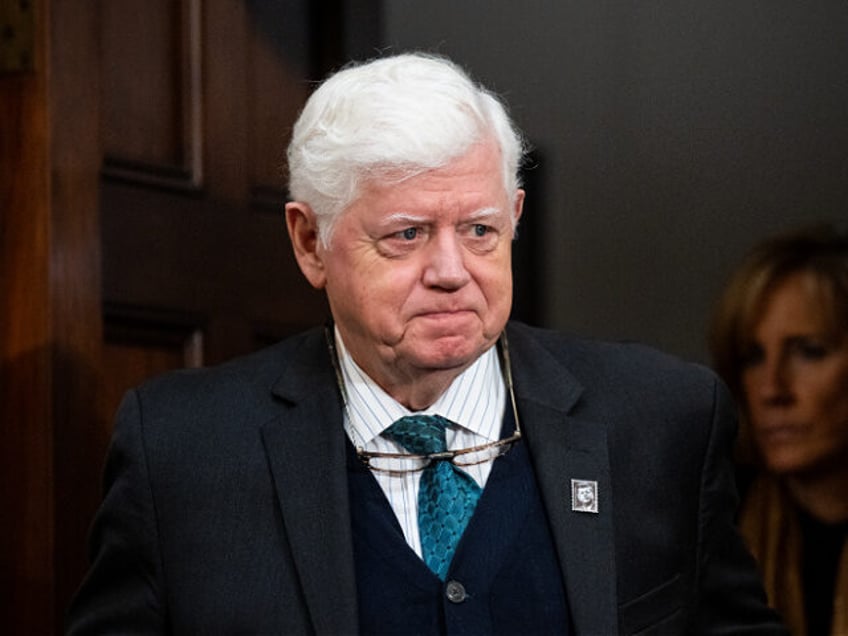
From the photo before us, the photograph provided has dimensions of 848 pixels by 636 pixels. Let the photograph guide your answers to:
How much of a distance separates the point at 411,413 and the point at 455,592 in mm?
Result: 291

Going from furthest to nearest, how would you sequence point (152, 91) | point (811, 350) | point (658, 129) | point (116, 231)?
point (658, 129) < point (811, 350) < point (152, 91) < point (116, 231)

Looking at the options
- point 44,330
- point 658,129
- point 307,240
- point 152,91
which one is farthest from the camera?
point 658,129

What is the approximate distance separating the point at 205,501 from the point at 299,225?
0.43 m

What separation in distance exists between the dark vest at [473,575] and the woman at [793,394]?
111 centimetres

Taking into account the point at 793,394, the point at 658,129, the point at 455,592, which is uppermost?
the point at 658,129

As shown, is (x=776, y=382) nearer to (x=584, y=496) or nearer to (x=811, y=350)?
(x=811, y=350)

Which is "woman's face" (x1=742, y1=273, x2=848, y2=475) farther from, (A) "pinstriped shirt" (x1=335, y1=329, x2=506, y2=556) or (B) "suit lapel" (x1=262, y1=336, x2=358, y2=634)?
(B) "suit lapel" (x1=262, y1=336, x2=358, y2=634)

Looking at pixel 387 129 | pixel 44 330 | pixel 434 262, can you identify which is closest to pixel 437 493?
pixel 434 262

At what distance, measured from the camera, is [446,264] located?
224 centimetres

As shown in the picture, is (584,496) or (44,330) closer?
(584,496)

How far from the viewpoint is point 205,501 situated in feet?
7.79

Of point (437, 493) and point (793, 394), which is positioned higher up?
point (793, 394)

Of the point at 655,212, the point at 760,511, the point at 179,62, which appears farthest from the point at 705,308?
the point at 179,62

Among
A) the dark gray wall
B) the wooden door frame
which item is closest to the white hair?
the wooden door frame
